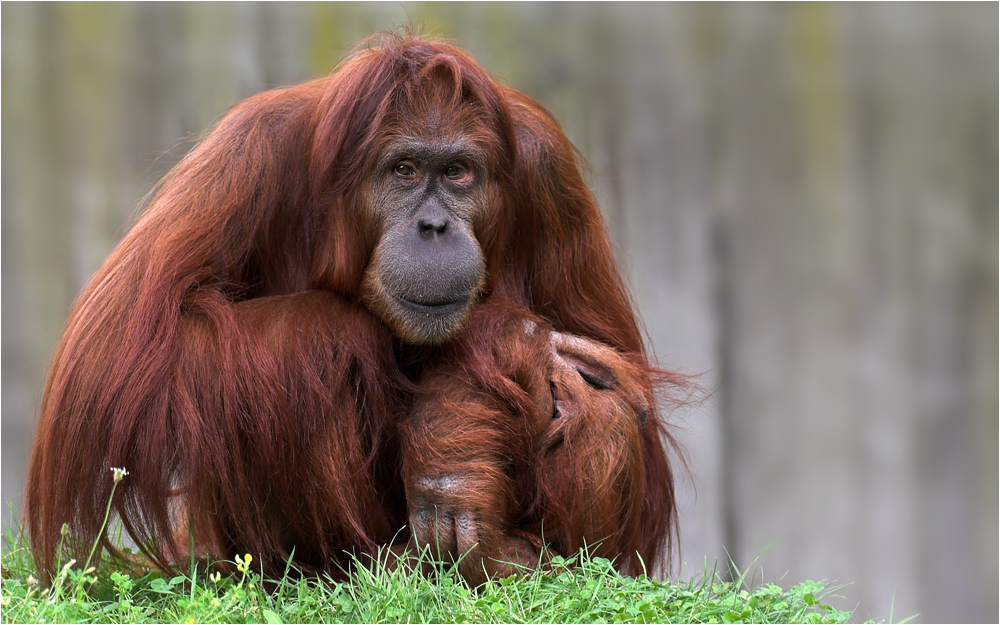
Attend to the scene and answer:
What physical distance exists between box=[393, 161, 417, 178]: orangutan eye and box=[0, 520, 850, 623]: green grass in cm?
90

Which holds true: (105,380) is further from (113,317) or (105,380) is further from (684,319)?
(684,319)

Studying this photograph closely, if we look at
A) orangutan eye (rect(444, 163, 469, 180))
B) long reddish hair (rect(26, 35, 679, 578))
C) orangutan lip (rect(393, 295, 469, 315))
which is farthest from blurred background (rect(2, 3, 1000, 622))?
orangutan lip (rect(393, 295, 469, 315))

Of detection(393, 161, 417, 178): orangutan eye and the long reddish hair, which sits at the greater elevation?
detection(393, 161, 417, 178): orangutan eye

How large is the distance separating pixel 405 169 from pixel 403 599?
3.27ft

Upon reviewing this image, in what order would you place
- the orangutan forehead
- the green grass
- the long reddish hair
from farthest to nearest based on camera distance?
1. the orangutan forehead
2. the long reddish hair
3. the green grass

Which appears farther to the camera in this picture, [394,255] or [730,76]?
[730,76]

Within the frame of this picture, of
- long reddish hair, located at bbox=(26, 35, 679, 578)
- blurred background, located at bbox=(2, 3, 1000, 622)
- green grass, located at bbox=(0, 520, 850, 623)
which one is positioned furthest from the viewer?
blurred background, located at bbox=(2, 3, 1000, 622)

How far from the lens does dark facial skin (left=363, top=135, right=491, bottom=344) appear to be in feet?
8.54

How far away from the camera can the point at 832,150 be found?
432cm

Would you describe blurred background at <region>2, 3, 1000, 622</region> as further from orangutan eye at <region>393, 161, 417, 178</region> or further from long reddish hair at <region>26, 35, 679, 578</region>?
orangutan eye at <region>393, 161, 417, 178</region>

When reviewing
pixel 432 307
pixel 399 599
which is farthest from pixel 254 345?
pixel 399 599

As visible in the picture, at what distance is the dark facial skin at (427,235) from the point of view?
2.60 meters

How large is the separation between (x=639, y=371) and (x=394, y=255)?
0.73m

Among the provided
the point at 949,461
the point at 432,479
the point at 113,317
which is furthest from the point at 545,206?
the point at 949,461
